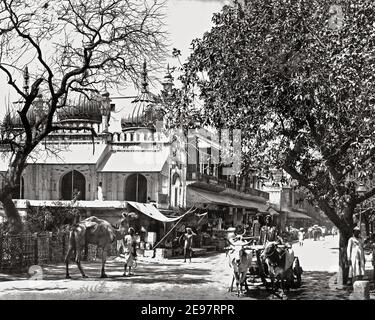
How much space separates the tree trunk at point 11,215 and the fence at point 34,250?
10.4 inches

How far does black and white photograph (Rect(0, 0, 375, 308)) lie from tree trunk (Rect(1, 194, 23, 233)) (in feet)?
0.08

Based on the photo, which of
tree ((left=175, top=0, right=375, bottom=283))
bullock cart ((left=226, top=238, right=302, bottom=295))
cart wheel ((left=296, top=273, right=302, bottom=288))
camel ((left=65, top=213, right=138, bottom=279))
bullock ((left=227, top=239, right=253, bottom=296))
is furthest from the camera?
camel ((left=65, top=213, right=138, bottom=279))

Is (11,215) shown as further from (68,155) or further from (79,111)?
(79,111)

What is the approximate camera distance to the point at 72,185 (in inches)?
588

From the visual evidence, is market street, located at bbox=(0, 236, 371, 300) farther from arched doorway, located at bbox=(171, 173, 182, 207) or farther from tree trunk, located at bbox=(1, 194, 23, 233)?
arched doorway, located at bbox=(171, 173, 182, 207)

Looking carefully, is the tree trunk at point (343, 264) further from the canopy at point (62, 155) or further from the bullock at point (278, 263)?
the canopy at point (62, 155)

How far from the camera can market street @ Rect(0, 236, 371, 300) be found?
1092cm

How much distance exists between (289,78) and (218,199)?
6.42 meters

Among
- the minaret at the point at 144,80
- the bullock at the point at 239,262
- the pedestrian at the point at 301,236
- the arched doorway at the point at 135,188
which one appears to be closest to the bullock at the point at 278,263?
the bullock at the point at 239,262

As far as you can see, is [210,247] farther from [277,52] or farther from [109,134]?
[277,52]

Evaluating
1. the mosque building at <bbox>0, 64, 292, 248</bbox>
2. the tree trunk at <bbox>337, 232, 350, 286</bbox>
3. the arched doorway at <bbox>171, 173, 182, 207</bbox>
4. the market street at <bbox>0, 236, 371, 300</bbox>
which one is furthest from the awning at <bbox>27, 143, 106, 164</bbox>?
the tree trunk at <bbox>337, 232, 350, 286</bbox>

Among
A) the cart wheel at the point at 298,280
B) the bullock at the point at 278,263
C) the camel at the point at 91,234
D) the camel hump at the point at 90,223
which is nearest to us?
the bullock at the point at 278,263

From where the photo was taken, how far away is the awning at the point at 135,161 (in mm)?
14859

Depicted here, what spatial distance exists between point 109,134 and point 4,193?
10.3 feet
